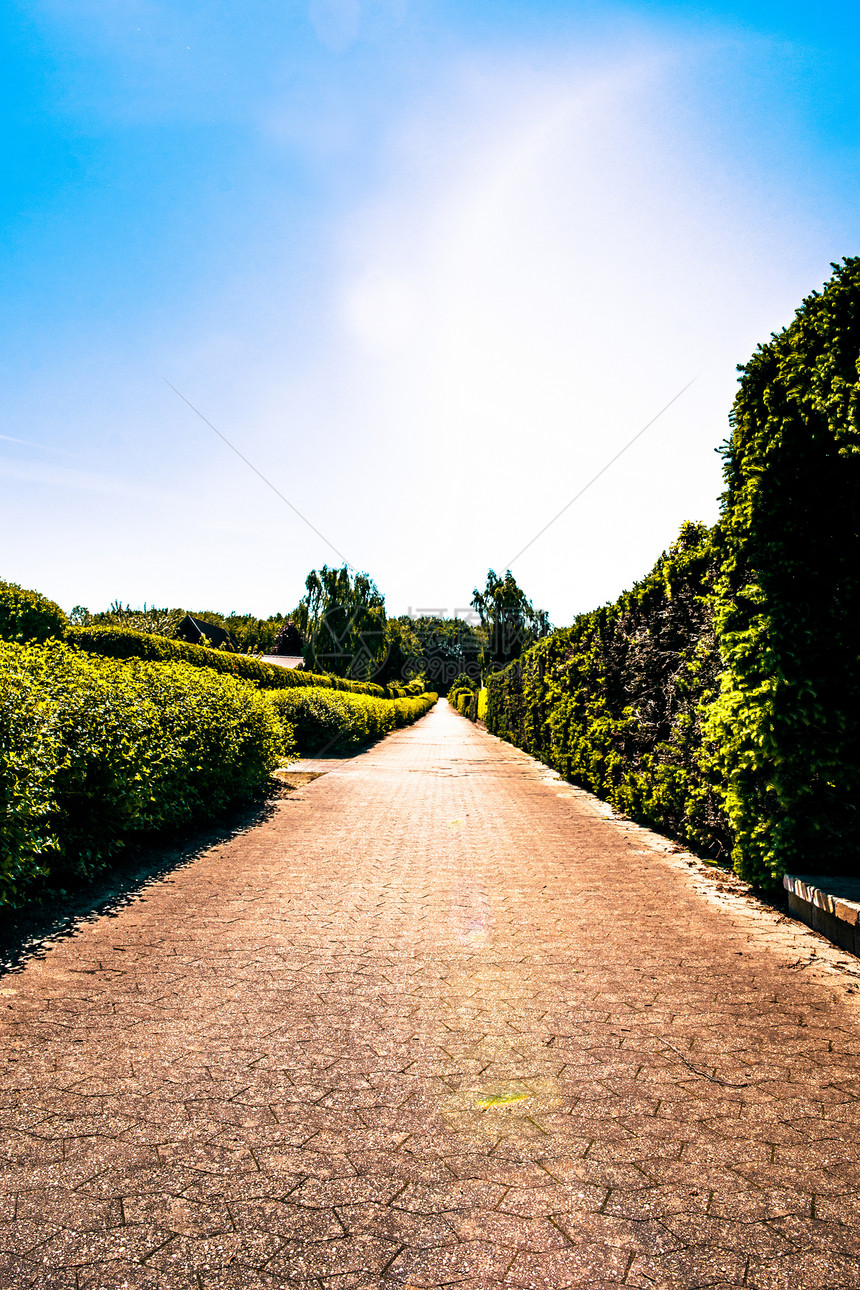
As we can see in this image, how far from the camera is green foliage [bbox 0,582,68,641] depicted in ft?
42.5

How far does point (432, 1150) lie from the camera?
241cm

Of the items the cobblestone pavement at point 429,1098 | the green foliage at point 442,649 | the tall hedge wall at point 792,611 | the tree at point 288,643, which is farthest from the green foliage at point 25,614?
the green foliage at point 442,649

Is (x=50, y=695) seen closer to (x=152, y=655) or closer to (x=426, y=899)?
(x=426, y=899)

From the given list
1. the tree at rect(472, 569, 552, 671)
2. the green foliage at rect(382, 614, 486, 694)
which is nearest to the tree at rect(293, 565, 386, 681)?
the tree at rect(472, 569, 552, 671)

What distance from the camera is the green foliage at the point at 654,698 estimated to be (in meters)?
6.89

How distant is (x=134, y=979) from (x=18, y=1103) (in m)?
1.14

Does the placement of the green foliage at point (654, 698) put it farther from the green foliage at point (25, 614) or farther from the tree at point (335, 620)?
the tree at point (335, 620)

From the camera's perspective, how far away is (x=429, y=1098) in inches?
108

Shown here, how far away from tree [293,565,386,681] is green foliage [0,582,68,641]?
87.1ft

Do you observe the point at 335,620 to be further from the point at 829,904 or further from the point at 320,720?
the point at 829,904

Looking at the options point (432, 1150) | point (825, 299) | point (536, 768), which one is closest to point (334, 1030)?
point (432, 1150)

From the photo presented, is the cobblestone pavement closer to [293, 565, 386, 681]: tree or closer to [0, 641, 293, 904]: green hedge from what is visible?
[0, 641, 293, 904]: green hedge

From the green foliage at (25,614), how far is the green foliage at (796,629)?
12438mm

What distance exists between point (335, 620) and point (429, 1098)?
3943 centimetres
